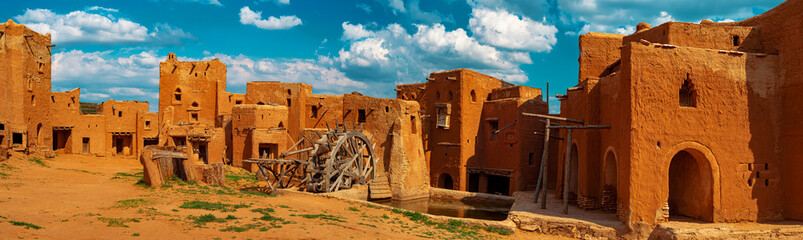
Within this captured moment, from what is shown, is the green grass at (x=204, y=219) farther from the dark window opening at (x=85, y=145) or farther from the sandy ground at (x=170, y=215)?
the dark window opening at (x=85, y=145)

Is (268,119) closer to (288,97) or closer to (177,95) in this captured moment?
(288,97)

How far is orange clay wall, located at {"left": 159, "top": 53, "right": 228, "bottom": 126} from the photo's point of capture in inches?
1510

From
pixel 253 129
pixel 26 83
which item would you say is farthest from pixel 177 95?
pixel 253 129

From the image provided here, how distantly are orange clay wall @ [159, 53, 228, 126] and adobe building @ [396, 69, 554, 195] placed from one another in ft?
56.6

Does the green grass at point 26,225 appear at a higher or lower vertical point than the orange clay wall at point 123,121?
lower

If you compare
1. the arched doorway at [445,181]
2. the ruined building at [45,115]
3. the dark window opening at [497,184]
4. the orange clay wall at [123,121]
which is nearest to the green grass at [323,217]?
the arched doorway at [445,181]

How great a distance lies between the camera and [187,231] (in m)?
12.0

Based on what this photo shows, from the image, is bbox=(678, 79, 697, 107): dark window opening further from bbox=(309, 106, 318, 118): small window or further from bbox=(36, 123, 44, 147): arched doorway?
bbox=(36, 123, 44, 147): arched doorway

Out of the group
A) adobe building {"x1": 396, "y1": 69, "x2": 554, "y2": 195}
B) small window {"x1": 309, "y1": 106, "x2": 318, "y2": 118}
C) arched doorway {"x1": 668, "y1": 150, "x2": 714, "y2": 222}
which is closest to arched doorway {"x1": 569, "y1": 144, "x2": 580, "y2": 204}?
arched doorway {"x1": 668, "y1": 150, "x2": 714, "y2": 222}

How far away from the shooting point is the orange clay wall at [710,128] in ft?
54.7

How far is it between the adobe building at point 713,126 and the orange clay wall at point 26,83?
31491 mm

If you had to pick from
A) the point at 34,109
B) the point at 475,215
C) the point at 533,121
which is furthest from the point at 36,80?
the point at 533,121

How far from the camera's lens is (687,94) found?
17.6m

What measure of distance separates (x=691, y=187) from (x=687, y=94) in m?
3.52
